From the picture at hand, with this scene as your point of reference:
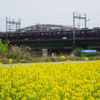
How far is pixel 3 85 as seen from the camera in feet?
18.2

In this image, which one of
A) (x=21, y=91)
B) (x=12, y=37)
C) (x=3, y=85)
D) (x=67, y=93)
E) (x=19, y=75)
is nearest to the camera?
(x=67, y=93)

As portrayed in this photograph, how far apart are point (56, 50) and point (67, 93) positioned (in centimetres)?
4520

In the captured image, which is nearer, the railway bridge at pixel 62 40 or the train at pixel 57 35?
the railway bridge at pixel 62 40

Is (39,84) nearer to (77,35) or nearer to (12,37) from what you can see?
(77,35)

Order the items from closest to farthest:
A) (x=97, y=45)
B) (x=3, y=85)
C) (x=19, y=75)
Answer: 1. (x=3, y=85)
2. (x=19, y=75)
3. (x=97, y=45)

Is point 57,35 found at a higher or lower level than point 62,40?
higher

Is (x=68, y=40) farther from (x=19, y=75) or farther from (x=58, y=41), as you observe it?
(x=19, y=75)

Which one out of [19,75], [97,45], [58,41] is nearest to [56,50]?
[58,41]

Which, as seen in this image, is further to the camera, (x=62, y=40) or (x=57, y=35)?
(x=57, y=35)

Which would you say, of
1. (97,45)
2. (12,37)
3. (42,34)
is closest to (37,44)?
(42,34)

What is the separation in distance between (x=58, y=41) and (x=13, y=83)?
140ft

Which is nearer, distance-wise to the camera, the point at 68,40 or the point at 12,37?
the point at 68,40

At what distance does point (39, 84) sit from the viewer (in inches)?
205

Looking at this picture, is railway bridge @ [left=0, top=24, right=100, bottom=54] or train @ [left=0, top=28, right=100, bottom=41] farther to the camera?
train @ [left=0, top=28, right=100, bottom=41]
